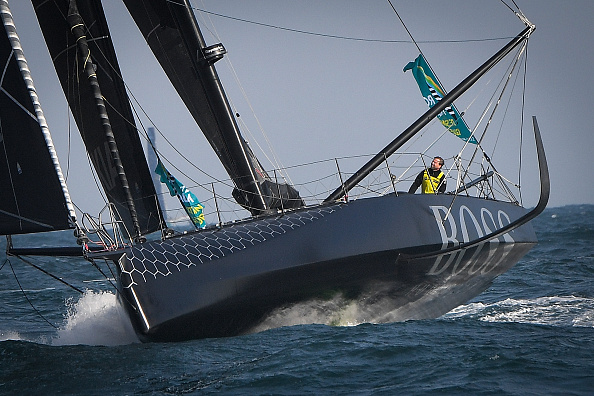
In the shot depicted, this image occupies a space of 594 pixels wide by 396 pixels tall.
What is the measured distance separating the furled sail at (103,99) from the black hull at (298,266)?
2.44 metres

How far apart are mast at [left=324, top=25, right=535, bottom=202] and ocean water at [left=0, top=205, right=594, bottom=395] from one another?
6.93ft

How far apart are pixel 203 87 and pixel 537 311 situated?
4.87m

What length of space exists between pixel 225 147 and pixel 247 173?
0.52 m

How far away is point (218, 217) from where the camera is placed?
8594 millimetres

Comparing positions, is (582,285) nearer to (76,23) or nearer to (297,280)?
(297,280)

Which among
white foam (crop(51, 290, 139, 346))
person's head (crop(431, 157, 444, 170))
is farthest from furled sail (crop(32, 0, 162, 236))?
person's head (crop(431, 157, 444, 170))

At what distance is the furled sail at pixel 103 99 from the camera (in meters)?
10.1

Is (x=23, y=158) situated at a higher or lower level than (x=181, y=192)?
higher

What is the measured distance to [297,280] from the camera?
7.69 meters

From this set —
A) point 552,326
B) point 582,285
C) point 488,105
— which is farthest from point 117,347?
point 582,285

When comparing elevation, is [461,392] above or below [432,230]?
below

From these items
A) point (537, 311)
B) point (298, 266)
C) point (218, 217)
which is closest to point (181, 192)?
point (218, 217)

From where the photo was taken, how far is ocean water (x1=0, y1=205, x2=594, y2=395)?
5816 millimetres

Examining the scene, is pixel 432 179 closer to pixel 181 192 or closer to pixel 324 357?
pixel 181 192
